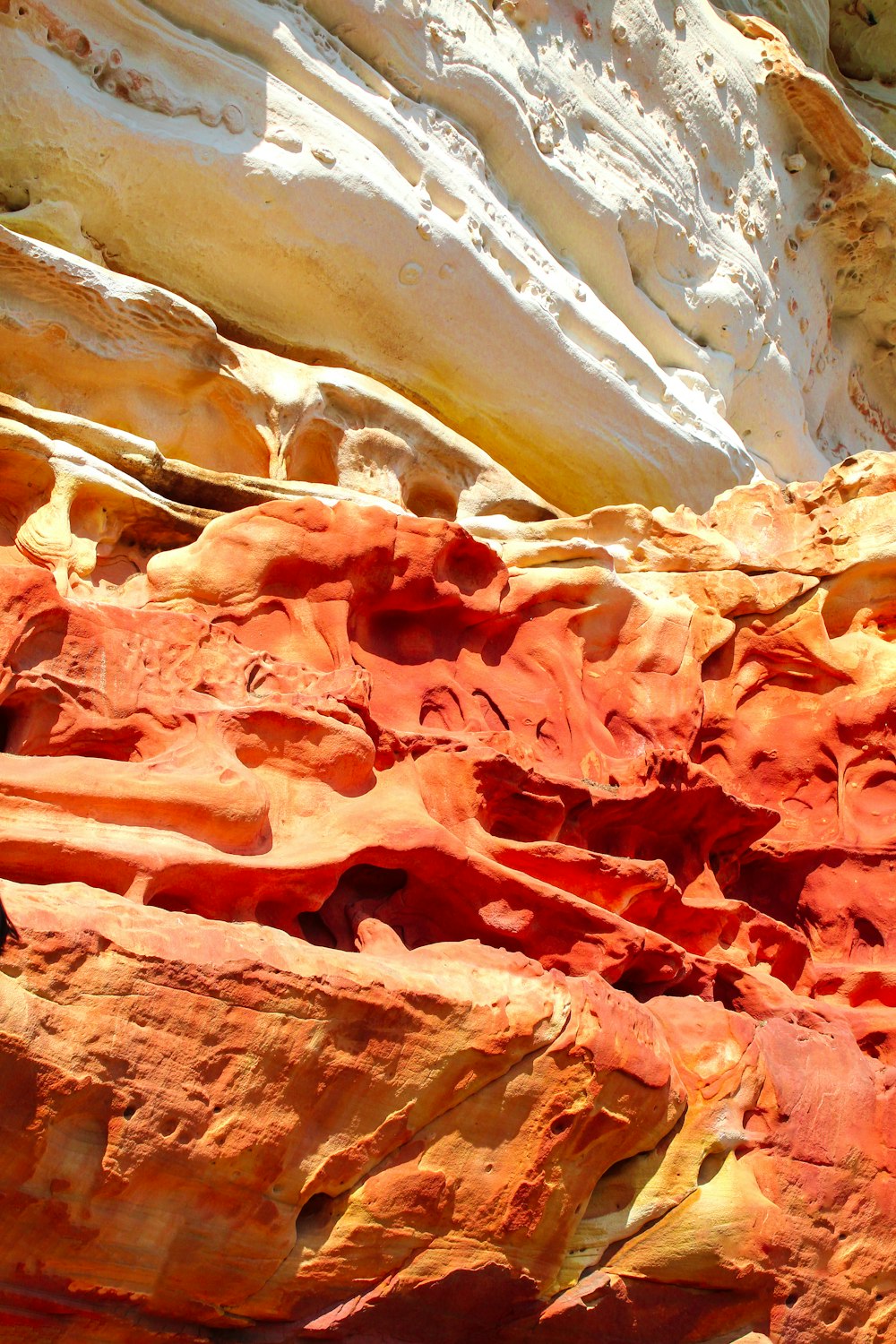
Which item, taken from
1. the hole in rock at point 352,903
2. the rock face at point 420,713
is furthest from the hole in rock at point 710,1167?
the hole in rock at point 352,903

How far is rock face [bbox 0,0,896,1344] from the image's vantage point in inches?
87.0

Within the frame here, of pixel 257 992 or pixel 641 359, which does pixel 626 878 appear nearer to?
pixel 257 992

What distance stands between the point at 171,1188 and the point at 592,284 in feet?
12.1

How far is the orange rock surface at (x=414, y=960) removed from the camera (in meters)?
2.13

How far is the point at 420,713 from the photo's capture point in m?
3.27

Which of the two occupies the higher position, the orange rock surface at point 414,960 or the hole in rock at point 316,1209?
the orange rock surface at point 414,960

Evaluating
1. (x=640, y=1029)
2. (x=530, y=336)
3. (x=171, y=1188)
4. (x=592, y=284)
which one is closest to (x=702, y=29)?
(x=592, y=284)

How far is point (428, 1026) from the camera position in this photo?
2.35 meters

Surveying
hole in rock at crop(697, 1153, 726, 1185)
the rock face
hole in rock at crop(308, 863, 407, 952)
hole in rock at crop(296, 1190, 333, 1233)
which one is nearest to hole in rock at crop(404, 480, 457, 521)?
the rock face

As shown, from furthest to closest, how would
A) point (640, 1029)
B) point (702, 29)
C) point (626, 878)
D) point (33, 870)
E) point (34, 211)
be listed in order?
point (702, 29), point (34, 211), point (626, 878), point (640, 1029), point (33, 870)

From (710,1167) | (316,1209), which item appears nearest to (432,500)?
(710,1167)

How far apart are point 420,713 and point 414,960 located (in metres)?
0.85

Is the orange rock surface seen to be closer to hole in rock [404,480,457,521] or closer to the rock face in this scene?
the rock face

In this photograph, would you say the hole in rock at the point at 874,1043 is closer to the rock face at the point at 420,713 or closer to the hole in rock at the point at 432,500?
the rock face at the point at 420,713
